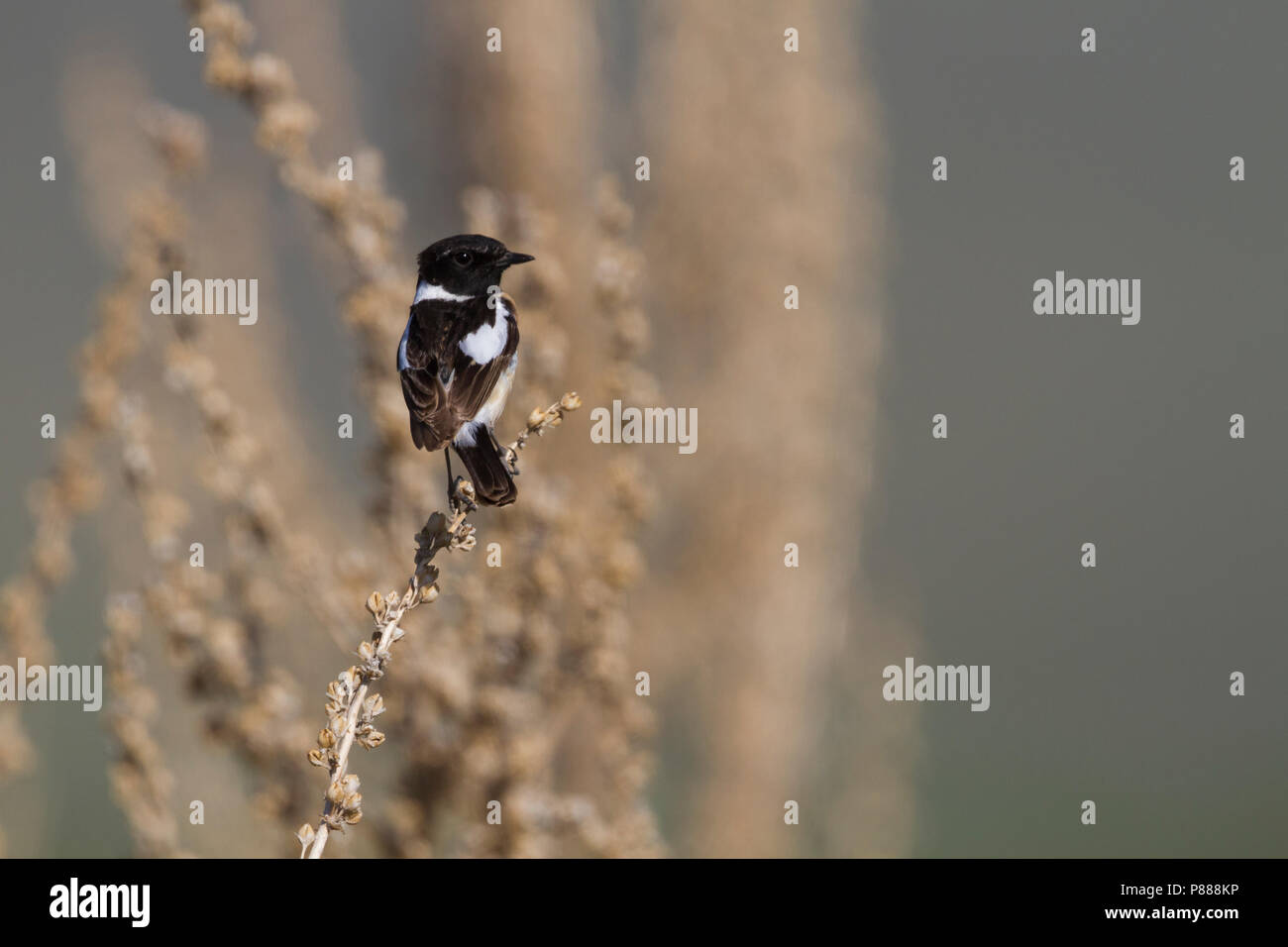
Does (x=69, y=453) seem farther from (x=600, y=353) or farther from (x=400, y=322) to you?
(x=600, y=353)

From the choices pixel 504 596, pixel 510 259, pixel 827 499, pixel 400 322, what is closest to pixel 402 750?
pixel 504 596

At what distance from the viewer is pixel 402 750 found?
2.62 metres

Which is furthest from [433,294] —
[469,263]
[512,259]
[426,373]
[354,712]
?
[354,712]

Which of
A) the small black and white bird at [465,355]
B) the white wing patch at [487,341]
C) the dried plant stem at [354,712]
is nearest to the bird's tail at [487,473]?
the small black and white bird at [465,355]

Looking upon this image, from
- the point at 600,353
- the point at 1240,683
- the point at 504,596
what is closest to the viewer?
the point at 504,596

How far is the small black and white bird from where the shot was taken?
7.54 ft

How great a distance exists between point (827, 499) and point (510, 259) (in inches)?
70.3

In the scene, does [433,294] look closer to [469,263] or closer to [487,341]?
[469,263]

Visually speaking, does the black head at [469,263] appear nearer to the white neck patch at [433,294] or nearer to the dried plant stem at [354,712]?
the white neck patch at [433,294]

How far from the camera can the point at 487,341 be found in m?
2.54

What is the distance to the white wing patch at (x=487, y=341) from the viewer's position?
98.7 inches

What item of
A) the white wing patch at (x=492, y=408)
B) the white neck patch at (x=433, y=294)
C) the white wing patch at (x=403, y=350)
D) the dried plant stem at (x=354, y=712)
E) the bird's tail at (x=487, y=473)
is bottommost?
the dried plant stem at (x=354, y=712)

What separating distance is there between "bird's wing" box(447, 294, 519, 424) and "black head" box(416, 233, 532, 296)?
0.12 meters

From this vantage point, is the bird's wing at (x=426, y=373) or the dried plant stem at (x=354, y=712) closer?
the dried plant stem at (x=354, y=712)
